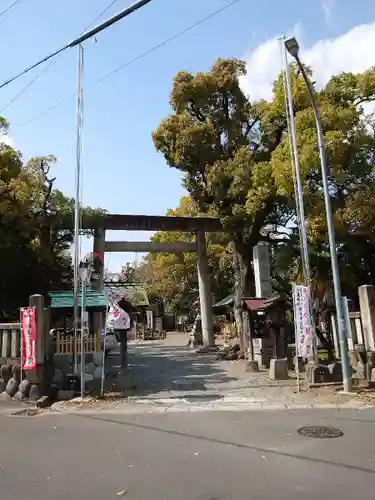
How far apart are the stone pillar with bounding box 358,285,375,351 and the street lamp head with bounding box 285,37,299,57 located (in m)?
6.27

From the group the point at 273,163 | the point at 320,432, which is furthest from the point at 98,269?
the point at 320,432

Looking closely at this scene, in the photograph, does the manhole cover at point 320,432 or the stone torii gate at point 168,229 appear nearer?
the manhole cover at point 320,432

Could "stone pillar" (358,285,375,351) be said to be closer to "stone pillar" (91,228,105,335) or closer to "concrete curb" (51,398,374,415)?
"concrete curb" (51,398,374,415)

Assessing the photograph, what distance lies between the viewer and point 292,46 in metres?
10.1

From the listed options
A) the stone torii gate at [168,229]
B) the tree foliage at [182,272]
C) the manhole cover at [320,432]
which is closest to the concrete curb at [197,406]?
the manhole cover at [320,432]

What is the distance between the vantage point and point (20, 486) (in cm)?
526

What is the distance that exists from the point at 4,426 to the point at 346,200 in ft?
44.5

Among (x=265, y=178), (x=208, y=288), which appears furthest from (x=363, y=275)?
(x=208, y=288)

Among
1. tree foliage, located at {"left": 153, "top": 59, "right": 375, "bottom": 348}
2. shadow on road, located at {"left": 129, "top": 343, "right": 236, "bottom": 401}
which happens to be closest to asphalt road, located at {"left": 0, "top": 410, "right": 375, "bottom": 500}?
shadow on road, located at {"left": 129, "top": 343, "right": 236, "bottom": 401}

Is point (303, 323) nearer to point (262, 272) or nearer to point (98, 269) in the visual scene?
point (262, 272)

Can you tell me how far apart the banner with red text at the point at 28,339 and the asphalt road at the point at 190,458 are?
222cm

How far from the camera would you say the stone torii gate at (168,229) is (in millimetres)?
22219

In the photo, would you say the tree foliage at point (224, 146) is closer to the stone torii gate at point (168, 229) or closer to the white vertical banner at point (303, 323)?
the stone torii gate at point (168, 229)

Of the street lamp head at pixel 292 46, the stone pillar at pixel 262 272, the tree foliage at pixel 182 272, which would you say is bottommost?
the stone pillar at pixel 262 272
